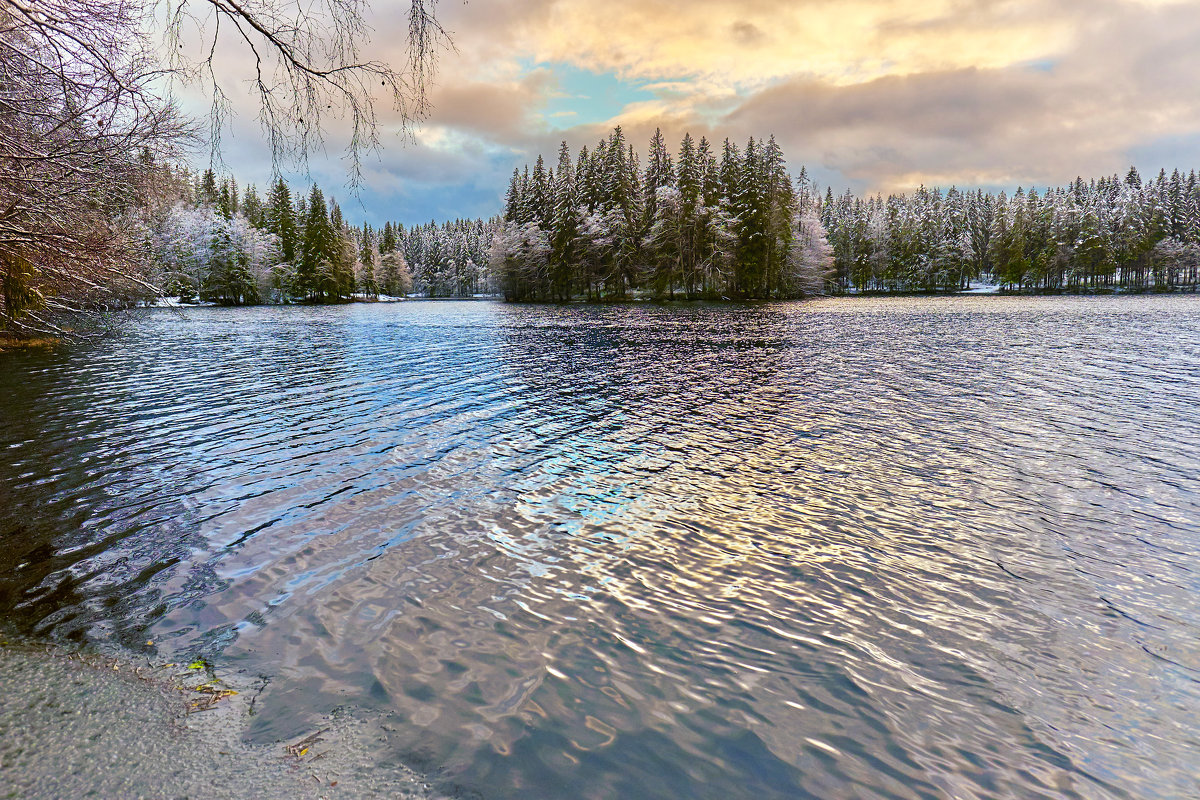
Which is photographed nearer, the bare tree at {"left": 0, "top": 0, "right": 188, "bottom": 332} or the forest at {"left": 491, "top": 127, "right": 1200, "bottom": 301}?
the bare tree at {"left": 0, "top": 0, "right": 188, "bottom": 332}

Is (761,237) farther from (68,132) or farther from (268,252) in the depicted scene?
(268,252)

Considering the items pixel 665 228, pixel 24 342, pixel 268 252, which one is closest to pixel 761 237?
pixel 665 228

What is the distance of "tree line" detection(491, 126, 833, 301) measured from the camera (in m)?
67.9

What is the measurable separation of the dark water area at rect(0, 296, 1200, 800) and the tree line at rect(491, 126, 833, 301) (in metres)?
58.4

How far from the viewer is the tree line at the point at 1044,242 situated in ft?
322

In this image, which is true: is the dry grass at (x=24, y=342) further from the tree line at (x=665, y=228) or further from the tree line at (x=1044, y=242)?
the tree line at (x=1044, y=242)

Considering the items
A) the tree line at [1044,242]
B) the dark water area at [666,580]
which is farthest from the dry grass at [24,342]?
the tree line at [1044,242]

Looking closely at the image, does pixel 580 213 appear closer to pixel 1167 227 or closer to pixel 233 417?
pixel 233 417

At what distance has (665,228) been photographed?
230 feet

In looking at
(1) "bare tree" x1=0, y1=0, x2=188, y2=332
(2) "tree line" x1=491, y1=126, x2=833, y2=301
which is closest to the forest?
(2) "tree line" x1=491, y1=126, x2=833, y2=301

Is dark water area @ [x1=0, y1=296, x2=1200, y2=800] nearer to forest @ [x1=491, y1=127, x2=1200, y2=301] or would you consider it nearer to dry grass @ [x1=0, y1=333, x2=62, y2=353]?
dry grass @ [x1=0, y1=333, x2=62, y2=353]

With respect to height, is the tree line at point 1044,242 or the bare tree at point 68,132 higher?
the tree line at point 1044,242

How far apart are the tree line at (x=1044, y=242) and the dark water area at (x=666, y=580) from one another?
11126 centimetres

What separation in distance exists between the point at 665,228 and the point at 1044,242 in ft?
288
